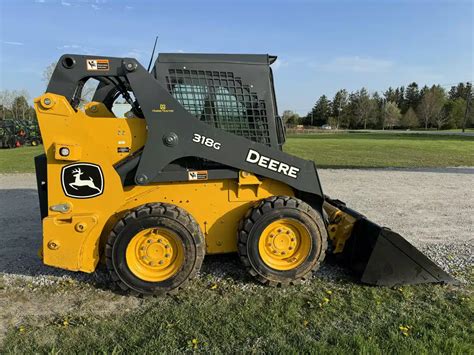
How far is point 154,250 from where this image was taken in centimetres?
391

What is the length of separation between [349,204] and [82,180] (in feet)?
19.0

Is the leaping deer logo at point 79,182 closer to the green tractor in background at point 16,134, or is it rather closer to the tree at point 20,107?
the green tractor in background at point 16,134

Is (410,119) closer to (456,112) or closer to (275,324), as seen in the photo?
(456,112)

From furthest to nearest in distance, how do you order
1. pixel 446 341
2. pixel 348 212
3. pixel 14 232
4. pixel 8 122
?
pixel 8 122 → pixel 14 232 → pixel 348 212 → pixel 446 341

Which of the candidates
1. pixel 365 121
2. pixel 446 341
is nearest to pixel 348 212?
pixel 446 341

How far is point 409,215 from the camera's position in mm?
7367

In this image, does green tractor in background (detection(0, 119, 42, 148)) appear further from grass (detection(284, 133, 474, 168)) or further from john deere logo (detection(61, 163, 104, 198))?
john deere logo (detection(61, 163, 104, 198))

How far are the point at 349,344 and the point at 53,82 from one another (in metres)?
3.44

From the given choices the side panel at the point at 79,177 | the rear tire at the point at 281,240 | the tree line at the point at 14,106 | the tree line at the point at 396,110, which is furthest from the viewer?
the tree line at the point at 396,110

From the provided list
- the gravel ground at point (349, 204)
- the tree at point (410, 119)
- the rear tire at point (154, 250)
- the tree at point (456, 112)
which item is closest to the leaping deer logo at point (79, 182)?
the rear tire at point (154, 250)

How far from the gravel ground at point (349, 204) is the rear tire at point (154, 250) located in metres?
0.24

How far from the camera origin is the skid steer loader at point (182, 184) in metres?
3.78

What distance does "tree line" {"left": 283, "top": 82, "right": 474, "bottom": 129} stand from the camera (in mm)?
83125

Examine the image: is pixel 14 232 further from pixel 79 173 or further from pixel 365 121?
pixel 365 121
